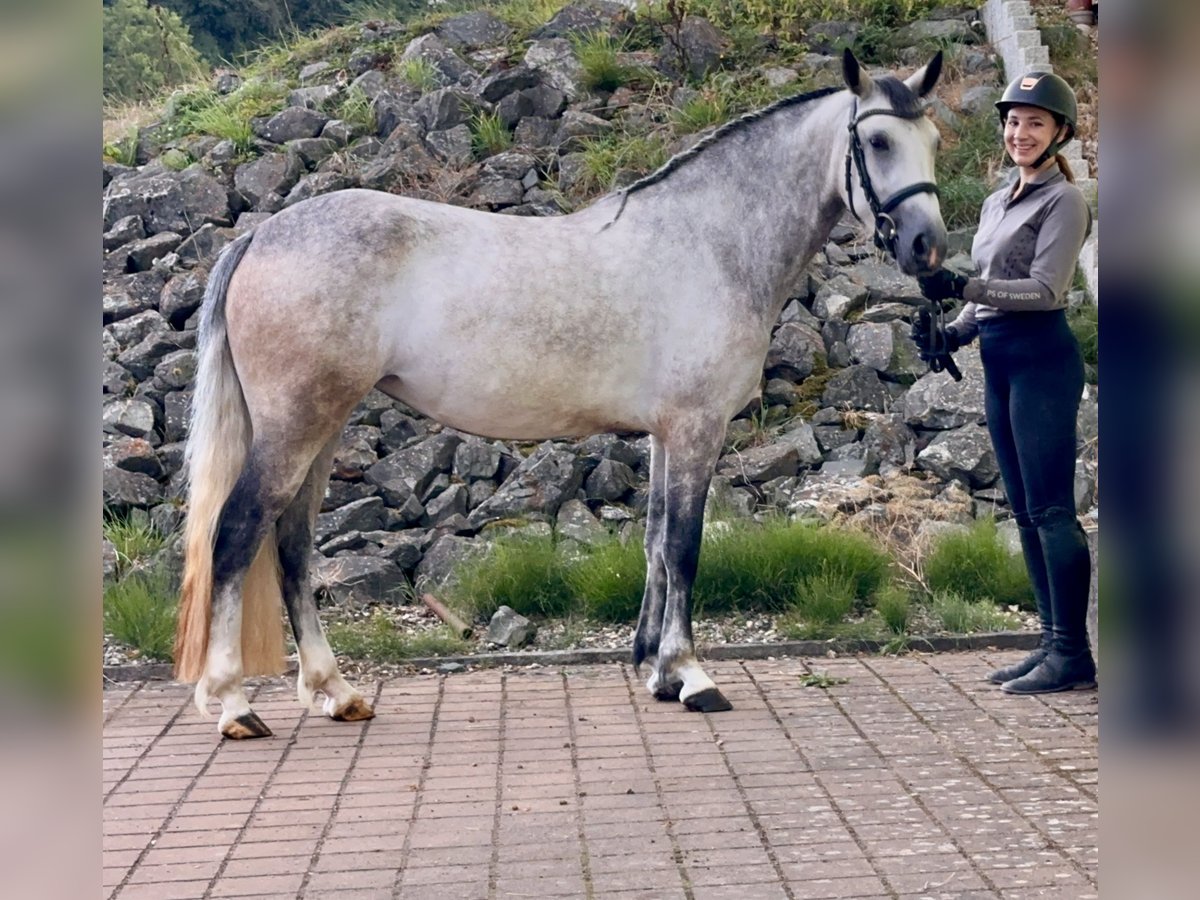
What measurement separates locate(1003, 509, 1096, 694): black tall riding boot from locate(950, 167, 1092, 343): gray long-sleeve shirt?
0.86m

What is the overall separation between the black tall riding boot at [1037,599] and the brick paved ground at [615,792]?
0.59ft

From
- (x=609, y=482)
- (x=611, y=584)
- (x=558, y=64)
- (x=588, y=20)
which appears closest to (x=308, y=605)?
(x=611, y=584)

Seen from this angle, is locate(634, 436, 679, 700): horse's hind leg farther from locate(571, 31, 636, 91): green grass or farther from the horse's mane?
locate(571, 31, 636, 91): green grass

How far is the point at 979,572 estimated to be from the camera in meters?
5.68

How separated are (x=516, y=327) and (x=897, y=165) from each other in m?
1.48

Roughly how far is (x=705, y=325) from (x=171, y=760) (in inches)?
96.0

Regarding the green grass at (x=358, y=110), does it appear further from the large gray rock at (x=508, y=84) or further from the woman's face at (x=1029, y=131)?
the woman's face at (x=1029, y=131)

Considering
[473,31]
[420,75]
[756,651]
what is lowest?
[756,651]

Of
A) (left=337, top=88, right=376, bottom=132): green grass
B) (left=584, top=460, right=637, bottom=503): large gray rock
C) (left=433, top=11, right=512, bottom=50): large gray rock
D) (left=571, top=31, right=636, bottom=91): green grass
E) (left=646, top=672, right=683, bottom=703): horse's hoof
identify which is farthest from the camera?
(left=433, top=11, right=512, bottom=50): large gray rock

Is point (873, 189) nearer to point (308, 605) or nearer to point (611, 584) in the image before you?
point (611, 584)

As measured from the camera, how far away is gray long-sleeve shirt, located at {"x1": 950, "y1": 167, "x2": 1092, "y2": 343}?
4422 mm

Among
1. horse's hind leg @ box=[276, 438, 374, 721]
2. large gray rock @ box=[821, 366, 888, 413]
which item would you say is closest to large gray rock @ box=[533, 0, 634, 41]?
large gray rock @ box=[821, 366, 888, 413]

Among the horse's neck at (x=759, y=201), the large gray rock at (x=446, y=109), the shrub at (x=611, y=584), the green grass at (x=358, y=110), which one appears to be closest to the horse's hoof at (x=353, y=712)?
the shrub at (x=611, y=584)
